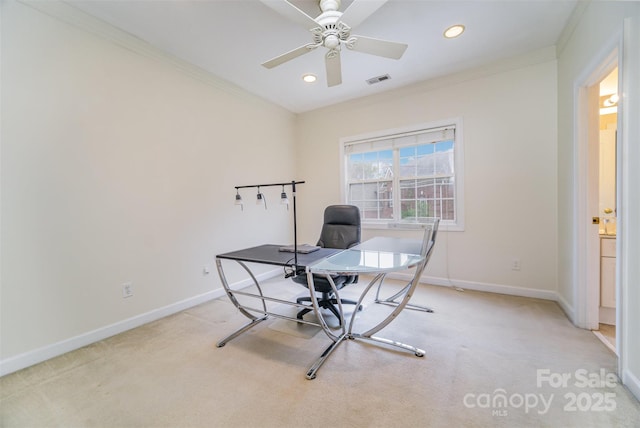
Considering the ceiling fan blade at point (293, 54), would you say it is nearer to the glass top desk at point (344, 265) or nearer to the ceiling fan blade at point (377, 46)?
the ceiling fan blade at point (377, 46)

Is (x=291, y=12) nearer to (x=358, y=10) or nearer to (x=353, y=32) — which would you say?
(x=358, y=10)

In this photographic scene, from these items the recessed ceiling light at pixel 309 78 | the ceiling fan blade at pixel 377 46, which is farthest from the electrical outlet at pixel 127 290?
the recessed ceiling light at pixel 309 78

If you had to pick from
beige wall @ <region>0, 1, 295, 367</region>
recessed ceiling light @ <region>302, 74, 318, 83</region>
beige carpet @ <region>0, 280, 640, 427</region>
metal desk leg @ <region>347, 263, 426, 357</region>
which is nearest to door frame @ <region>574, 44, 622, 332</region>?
beige carpet @ <region>0, 280, 640, 427</region>

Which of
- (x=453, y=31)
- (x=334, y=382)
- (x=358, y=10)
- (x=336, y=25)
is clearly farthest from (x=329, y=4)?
(x=334, y=382)

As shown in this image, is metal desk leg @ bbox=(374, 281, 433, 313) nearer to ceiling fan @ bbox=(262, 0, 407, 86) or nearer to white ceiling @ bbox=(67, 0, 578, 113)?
ceiling fan @ bbox=(262, 0, 407, 86)

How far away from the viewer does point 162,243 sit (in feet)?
8.67

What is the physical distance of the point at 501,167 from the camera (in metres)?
2.99

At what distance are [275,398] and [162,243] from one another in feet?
6.40

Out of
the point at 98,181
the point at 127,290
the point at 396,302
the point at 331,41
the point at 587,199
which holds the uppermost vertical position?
the point at 331,41

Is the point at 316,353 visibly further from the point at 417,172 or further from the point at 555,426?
the point at 417,172

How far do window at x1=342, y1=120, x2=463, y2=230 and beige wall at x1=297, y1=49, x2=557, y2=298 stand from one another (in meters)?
0.13

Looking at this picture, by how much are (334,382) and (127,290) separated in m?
2.07

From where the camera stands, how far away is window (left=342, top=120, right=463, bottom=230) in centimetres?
330

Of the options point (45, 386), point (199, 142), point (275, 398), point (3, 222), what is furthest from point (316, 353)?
point (199, 142)
